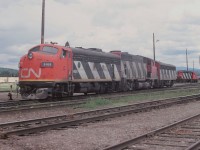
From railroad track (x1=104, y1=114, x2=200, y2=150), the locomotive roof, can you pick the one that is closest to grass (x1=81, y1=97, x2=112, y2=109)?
the locomotive roof

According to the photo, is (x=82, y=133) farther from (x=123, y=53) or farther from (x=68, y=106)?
(x=123, y=53)

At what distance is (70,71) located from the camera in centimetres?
1900

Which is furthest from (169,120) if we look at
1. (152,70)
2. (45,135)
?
(152,70)

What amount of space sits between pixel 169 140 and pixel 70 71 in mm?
12107

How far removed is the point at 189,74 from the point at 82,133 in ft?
213

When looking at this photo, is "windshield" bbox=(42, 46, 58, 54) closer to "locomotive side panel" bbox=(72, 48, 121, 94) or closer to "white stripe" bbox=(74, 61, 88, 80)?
"locomotive side panel" bbox=(72, 48, 121, 94)

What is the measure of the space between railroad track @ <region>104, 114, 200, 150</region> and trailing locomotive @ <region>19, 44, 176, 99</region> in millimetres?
9561

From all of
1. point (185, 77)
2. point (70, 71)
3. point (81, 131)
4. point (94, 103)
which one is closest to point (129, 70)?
point (70, 71)

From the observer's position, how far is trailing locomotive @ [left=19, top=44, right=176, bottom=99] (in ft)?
58.1

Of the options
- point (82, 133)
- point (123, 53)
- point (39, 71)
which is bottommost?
point (82, 133)

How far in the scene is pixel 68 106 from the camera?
15.2 metres

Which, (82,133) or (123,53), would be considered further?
(123,53)

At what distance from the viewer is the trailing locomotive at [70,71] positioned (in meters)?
17.7

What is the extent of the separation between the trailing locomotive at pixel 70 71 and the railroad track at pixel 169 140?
376 inches
